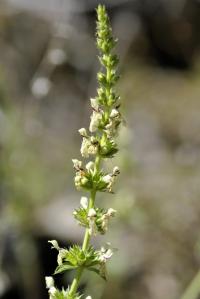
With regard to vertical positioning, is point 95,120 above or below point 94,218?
above

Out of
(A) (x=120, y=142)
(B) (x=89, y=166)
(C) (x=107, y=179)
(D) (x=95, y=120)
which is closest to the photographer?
(D) (x=95, y=120)

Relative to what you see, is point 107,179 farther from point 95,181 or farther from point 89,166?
point 89,166

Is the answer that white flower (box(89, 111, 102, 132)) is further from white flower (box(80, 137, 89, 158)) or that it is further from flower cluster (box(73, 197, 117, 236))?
flower cluster (box(73, 197, 117, 236))

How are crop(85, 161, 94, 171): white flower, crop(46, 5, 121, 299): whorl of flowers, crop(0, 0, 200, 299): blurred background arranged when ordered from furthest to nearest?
crop(0, 0, 200, 299): blurred background, crop(85, 161, 94, 171): white flower, crop(46, 5, 121, 299): whorl of flowers

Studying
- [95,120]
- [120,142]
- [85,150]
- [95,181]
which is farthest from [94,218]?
[120,142]

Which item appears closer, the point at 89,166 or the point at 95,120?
the point at 95,120

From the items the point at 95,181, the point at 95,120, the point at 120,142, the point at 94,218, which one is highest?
the point at 120,142

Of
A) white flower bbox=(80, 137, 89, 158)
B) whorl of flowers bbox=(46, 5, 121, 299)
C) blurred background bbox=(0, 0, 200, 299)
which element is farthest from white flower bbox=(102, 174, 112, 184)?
blurred background bbox=(0, 0, 200, 299)

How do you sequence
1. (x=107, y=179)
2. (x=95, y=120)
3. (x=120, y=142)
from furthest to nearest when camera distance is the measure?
(x=120, y=142) → (x=107, y=179) → (x=95, y=120)
